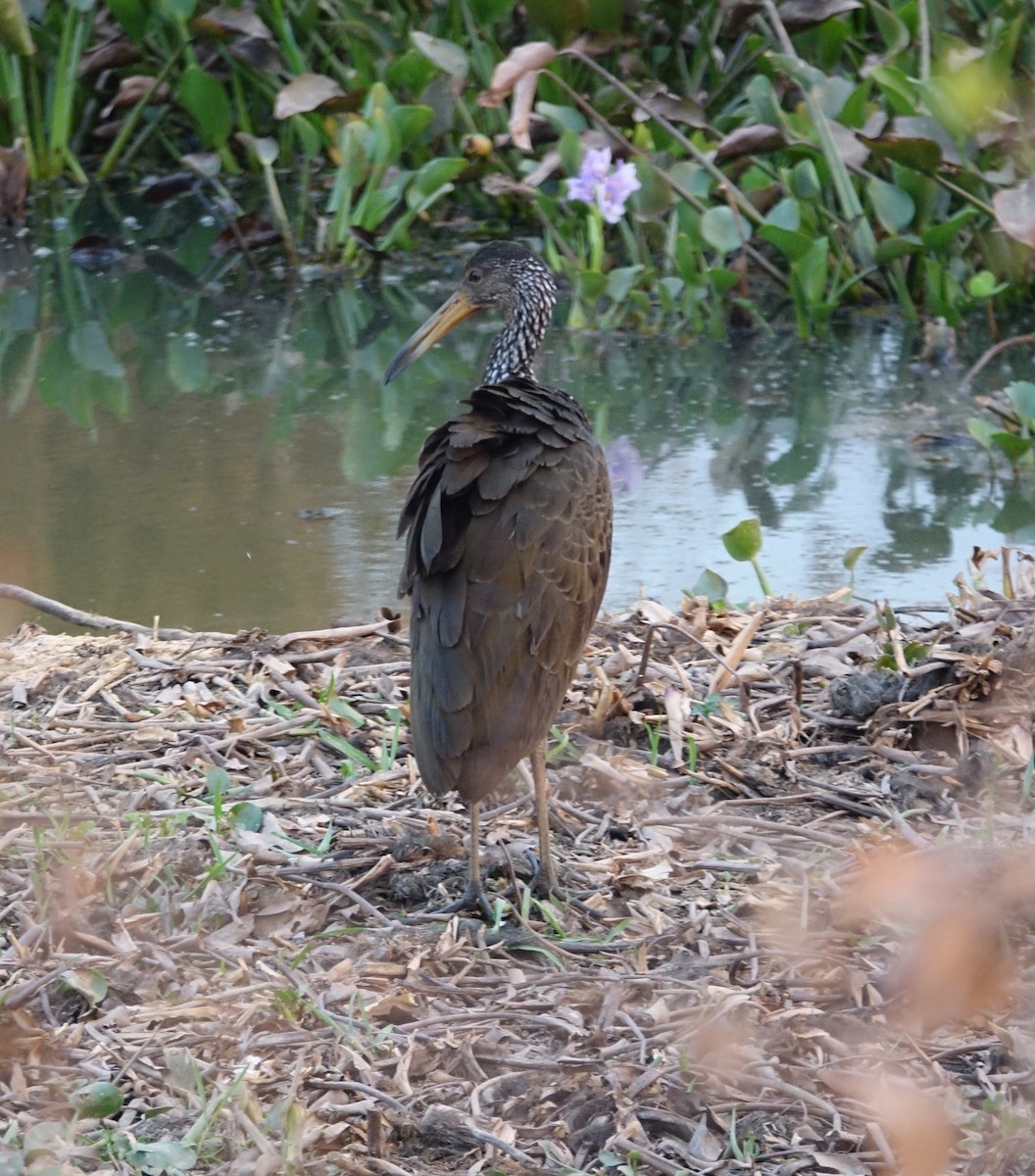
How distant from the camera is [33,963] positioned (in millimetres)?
3072

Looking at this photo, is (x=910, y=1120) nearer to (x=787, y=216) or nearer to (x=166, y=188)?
(x=787, y=216)

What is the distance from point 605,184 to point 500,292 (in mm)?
3159

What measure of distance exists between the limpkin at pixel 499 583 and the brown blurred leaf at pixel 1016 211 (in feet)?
11.6

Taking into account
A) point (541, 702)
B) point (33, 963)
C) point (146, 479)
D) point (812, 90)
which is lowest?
point (146, 479)

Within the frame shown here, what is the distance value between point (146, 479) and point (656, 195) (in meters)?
2.96

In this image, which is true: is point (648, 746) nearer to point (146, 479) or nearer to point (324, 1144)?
point (324, 1144)

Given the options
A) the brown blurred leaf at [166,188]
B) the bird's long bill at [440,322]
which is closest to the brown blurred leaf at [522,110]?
the brown blurred leaf at [166,188]

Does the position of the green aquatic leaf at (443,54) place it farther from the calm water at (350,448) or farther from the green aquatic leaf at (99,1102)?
the green aquatic leaf at (99,1102)

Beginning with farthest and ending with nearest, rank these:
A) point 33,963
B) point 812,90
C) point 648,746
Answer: point 812,90
point 648,746
point 33,963

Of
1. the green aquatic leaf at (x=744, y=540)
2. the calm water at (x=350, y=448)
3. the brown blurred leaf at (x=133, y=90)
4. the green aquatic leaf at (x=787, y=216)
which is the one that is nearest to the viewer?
the green aquatic leaf at (x=744, y=540)

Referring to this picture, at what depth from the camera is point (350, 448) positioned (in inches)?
269

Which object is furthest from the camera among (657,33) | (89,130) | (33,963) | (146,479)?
(89,130)

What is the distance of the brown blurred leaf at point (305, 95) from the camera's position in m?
8.89

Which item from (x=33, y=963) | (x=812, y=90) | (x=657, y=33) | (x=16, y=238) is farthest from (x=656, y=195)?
(x=33, y=963)
